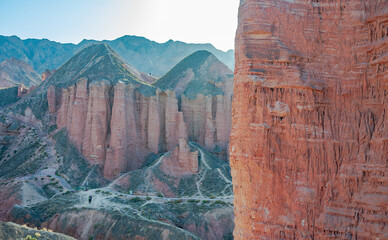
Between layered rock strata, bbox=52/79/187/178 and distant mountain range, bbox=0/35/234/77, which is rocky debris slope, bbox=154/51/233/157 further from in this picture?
distant mountain range, bbox=0/35/234/77

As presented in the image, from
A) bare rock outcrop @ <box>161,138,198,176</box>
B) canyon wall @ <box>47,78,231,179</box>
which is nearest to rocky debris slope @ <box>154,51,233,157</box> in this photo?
canyon wall @ <box>47,78,231,179</box>

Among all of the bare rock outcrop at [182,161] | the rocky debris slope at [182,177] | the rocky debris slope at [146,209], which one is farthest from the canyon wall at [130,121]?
the rocky debris slope at [146,209]

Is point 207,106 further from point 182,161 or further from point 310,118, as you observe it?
point 310,118

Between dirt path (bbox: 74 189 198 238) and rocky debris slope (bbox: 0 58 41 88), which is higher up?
rocky debris slope (bbox: 0 58 41 88)

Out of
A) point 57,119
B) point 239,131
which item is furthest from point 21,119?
point 239,131

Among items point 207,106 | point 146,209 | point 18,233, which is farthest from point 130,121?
point 18,233

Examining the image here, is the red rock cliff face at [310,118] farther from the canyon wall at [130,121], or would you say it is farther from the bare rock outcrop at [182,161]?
the canyon wall at [130,121]

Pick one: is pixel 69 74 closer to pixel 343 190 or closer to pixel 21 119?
pixel 21 119
